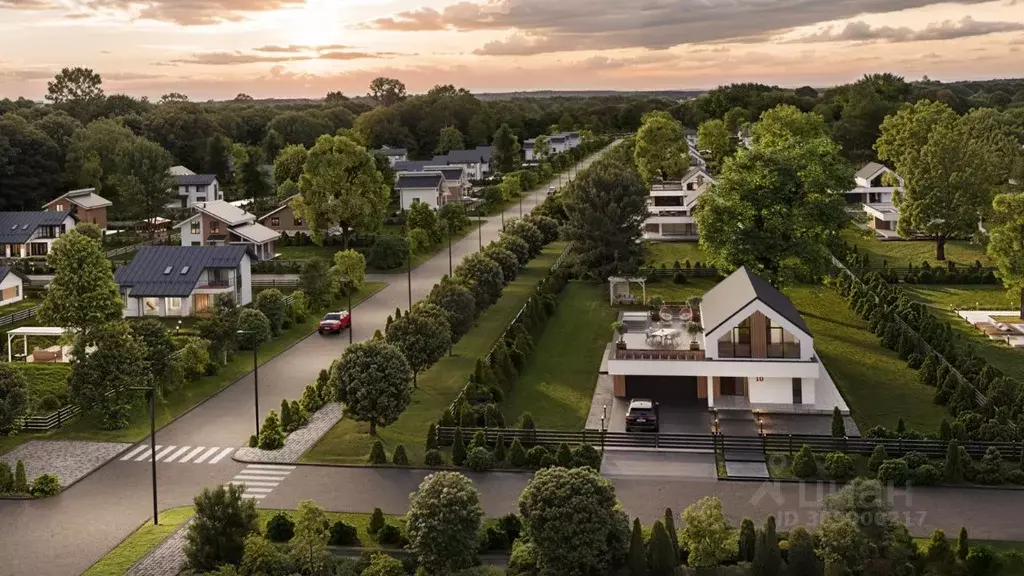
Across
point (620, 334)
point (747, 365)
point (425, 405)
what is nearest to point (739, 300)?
point (747, 365)

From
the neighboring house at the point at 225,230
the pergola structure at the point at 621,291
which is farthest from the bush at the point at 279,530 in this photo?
the neighboring house at the point at 225,230

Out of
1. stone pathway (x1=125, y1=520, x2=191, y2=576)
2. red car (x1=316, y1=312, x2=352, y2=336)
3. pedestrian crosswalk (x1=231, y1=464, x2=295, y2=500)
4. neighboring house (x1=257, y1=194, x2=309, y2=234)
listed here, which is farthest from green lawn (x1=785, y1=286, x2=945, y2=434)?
neighboring house (x1=257, y1=194, x2=309, y2=234)

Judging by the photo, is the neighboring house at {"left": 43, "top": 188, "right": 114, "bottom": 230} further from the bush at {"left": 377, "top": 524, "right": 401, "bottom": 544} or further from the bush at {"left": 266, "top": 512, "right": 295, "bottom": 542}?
the bush at {"left": 377, "top": 524, "right": 401, "bottom": 544}

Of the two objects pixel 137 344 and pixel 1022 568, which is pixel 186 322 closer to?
pixel 137 344

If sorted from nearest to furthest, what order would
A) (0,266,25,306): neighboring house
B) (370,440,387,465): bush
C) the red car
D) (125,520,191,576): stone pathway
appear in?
(125,520,191,576): stone pathway → (370,440,387,465): bush → the red car → (0,266,25,306): neighboring house

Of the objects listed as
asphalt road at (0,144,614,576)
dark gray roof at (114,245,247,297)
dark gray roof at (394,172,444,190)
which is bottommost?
asphalt road at (0,144,614,576)

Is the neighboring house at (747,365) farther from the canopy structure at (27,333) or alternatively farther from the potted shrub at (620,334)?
the canopy structure at (27,333)
